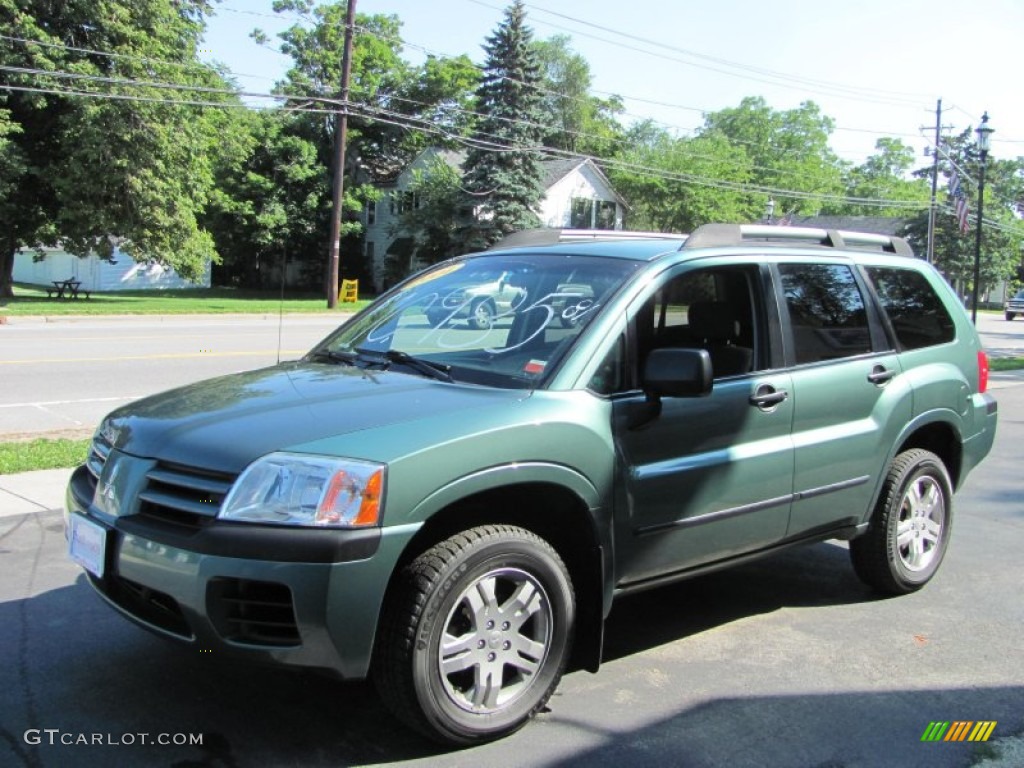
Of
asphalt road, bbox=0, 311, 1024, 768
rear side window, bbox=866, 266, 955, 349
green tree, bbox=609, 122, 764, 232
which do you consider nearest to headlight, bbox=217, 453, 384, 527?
asphalt road, bbox=0, 311, 1024, 768

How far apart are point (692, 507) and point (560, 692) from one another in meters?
0.93

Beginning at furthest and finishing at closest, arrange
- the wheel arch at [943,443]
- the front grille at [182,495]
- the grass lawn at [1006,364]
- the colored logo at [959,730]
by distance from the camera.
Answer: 1. the grass lawn at [1006,364]
2. the wheel arch at [943,443]
3. the colored logo at [959,730]
4. the front grille at [182,495]

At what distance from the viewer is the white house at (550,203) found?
167 feet

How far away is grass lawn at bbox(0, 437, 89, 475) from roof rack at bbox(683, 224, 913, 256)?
17.1 ft

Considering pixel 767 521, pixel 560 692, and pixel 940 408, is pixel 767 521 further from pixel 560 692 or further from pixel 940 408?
pixel 940 408

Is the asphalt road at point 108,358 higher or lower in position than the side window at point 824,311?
lower

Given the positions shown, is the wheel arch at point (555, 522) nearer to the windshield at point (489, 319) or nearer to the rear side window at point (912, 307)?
the windshield at point (489, 319)

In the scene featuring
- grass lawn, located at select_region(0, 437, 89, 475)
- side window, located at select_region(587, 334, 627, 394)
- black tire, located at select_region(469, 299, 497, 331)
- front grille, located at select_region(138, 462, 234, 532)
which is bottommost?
grass lawn, located at select_region(0, 437, 89, 475)

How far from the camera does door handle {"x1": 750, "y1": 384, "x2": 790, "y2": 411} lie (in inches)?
159

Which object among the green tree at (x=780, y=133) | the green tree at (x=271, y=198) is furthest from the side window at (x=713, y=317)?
the green tree at (x=780, y=133)

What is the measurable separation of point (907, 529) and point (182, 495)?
3.80m

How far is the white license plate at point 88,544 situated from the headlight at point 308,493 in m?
0.61

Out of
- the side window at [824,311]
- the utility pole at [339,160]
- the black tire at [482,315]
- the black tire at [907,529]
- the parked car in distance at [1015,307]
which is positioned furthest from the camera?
the parked car in distance at [1015,307]

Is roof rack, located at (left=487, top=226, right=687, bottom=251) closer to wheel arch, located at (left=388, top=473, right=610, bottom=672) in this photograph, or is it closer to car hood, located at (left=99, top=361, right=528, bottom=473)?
car hood, located at (left=99, top=361, right=528, bottom=473)
